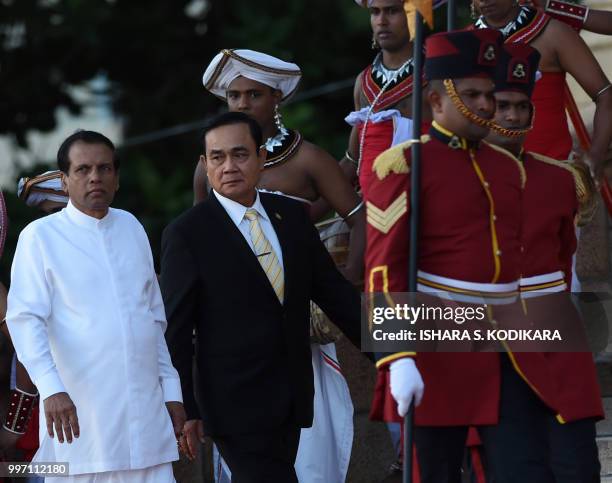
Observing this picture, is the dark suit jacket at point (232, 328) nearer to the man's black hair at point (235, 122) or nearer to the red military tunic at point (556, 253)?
the man's black hair at point (235, 122)

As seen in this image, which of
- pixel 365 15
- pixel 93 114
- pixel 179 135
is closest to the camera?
pixel 365 15

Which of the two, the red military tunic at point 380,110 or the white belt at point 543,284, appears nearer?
the white belt at point 543,284

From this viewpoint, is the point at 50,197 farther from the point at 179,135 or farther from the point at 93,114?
the point at 93,114

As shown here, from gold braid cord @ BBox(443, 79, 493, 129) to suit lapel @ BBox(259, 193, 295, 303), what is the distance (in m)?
1.01

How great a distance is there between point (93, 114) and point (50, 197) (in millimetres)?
8631

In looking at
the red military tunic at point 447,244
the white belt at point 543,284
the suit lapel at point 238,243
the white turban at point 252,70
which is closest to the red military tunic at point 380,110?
the white turban at point 252,70

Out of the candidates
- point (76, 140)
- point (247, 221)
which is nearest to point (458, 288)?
point (247, 221)

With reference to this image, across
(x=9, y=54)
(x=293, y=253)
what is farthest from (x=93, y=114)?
(x=293, y=253)

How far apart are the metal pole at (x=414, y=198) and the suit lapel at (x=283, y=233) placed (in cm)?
91

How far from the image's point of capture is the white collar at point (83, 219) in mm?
7680

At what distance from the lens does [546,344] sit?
738 cm

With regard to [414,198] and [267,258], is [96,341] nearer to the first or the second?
[267,258]

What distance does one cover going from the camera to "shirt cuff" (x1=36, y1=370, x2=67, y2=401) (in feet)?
23.7

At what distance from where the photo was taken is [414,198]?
6934mm
